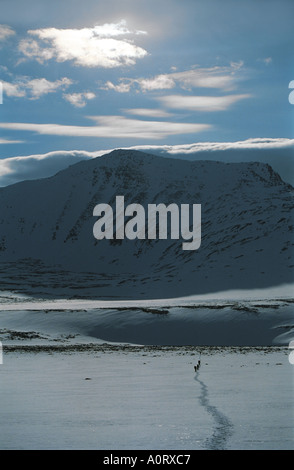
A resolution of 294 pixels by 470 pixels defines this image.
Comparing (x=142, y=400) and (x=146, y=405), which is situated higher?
(x=146, y=405)

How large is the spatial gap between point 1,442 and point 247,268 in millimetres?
124137

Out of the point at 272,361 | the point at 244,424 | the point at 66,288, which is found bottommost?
the point at 66,288

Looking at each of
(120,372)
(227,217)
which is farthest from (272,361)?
(227,217)

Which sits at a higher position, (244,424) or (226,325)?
(244,424)

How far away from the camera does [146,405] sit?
17.5 metres

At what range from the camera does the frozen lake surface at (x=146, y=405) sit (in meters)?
12.7

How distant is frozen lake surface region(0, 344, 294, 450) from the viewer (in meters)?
12.7

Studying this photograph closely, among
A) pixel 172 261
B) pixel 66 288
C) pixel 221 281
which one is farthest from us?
pixel 172 261

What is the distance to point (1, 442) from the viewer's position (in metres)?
12.6

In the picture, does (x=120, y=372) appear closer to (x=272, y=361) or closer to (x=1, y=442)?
(x=272, y=361)

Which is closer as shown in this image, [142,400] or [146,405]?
[146,405]

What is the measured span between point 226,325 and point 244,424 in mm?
44384
